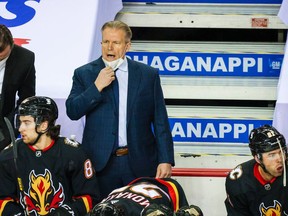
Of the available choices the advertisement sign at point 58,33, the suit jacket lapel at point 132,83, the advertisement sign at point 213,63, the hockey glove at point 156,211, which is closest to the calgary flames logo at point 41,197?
the suit jacket lapel at point 132,83

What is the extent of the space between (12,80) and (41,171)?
66 cm

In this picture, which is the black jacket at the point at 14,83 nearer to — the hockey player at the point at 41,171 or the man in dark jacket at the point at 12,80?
the man in dark jacket at the point at 12,80

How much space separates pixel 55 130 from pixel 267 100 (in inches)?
66.7

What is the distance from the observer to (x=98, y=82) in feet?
14.1

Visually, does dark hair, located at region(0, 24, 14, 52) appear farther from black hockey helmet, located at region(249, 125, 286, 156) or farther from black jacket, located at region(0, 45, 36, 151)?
black hockey helmet, located at region(249, 125, 286, 156)

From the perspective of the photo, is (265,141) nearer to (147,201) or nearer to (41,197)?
(147,201)

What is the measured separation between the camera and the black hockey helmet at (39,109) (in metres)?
4.18

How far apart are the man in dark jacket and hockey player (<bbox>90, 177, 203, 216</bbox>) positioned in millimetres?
936

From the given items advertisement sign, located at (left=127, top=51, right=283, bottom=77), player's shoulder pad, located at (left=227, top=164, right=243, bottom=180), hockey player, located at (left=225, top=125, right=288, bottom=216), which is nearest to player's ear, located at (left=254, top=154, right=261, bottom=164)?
hockey player, located at (left=225, top=125, right=288, bottom=216)

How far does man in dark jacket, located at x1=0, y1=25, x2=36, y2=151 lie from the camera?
4621 millimetres

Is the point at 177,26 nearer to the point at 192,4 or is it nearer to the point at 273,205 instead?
the point at 192,4

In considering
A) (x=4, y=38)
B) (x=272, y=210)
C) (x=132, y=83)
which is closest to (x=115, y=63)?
(x=132, y=83)

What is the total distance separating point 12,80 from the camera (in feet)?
15.2

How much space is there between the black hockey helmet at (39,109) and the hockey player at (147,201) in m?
0.53
